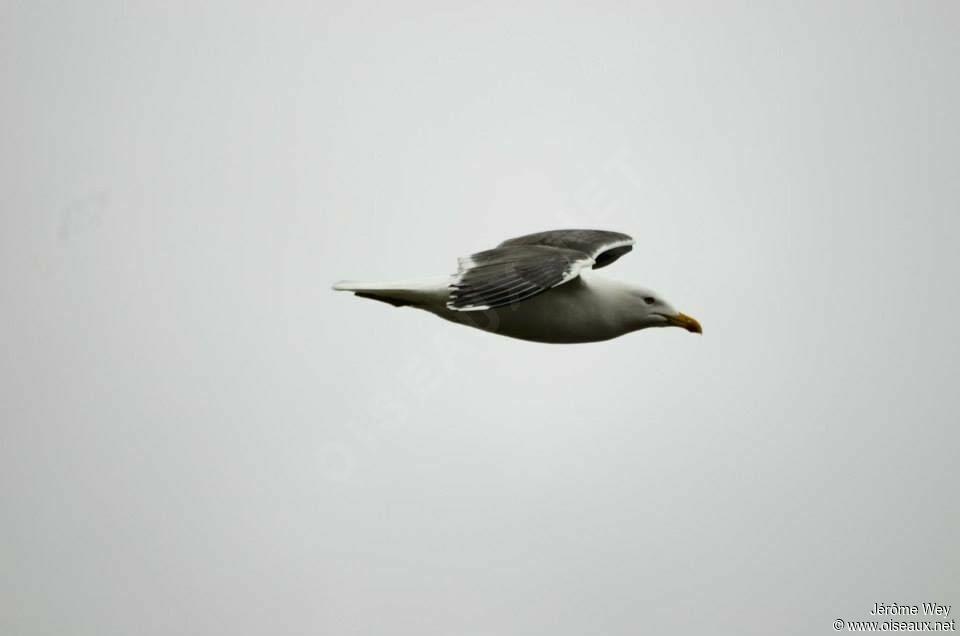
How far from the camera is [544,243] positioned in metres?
13.5

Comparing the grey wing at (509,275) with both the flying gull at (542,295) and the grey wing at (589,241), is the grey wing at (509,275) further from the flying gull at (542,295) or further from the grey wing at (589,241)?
the grey wing at (589,241)

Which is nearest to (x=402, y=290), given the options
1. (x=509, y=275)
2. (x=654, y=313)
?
(x=509, y=275)

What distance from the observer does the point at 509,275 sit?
11.5m

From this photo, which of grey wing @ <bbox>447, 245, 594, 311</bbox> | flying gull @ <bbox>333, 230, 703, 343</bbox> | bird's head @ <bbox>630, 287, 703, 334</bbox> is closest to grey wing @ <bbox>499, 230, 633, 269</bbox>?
flying gull @ <bbox>333, 230, 703, 343</bbox>

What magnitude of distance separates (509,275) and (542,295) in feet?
3.14

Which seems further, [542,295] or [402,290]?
[542,295]

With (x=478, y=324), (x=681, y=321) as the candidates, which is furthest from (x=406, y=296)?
(x=681, y=321)

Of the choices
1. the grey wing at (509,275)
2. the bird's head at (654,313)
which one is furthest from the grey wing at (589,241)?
the bird's head at (654,313)

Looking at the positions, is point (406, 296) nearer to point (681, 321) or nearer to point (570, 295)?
point (570, 295)

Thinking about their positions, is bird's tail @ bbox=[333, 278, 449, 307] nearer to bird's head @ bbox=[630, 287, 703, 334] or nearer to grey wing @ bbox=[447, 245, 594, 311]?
grey wing @ bbox=[447, 245, 594, 311]

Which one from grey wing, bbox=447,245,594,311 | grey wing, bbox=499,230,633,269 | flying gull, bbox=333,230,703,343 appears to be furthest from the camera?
grey wing, bbox=499,230,633,269

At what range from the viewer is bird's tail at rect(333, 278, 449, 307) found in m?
12.2

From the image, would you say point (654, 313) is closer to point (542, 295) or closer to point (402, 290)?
point (542, 295)

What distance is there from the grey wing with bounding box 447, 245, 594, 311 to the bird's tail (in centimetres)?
36
